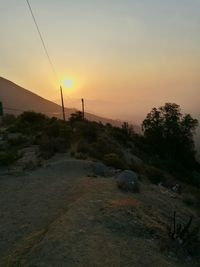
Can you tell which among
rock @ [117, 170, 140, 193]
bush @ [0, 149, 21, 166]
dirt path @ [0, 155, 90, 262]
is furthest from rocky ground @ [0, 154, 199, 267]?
bush @ [0, 149, 21, 166]

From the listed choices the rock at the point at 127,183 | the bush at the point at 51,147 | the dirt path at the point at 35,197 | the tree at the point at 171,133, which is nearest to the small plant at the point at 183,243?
the dirt path at the point at 35,197

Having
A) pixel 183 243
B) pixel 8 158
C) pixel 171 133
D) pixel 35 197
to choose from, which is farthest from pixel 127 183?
pixel 171 133

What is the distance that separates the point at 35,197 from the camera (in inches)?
682

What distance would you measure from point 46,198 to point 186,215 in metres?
5.72

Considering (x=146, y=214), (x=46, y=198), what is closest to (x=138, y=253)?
(x=146, y=214)

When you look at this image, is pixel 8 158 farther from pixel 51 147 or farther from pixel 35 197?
pixel 35 197

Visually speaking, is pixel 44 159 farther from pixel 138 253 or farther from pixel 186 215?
pixel 138 253

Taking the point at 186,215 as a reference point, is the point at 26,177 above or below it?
above

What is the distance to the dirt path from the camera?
13.7 m

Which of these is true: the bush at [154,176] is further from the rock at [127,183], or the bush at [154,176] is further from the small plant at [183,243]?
the small plant at [183,243]

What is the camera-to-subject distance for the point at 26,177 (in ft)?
69.4

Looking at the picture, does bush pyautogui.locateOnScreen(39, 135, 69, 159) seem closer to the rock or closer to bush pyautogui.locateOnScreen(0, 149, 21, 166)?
bush pyautogui.locateOnScreen(0, 149, 21, 166)

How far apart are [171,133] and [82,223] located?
175ft

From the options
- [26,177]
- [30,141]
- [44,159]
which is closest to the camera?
[26,177]
